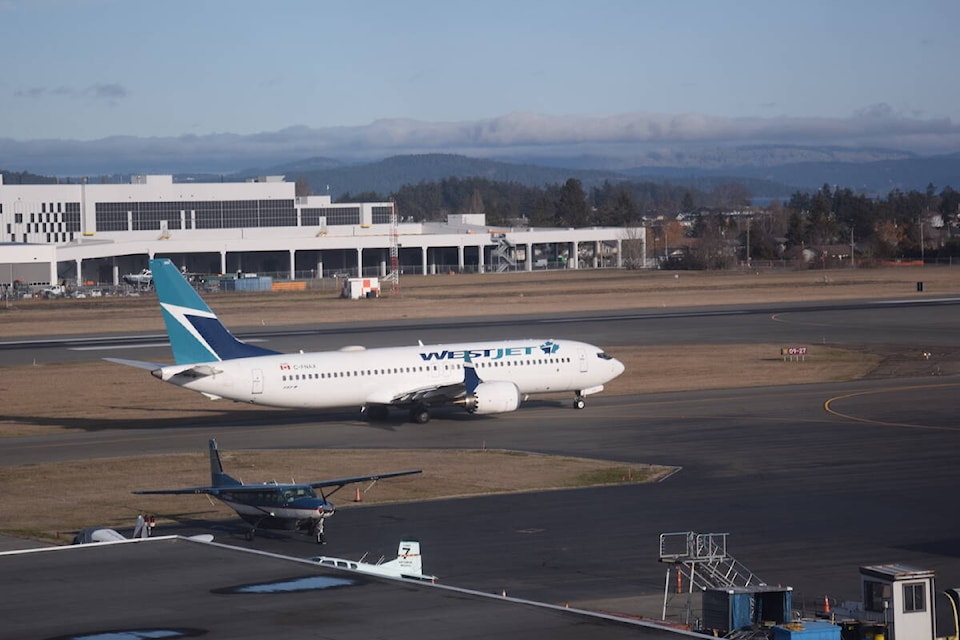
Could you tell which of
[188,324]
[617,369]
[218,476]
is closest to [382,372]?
[188,324]

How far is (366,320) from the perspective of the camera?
128m

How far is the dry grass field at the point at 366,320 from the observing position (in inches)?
1953

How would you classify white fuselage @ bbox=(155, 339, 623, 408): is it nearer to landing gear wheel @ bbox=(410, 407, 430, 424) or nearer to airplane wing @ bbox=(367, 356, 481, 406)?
airplane wing @ bbox=(367, 356, 481, 406)

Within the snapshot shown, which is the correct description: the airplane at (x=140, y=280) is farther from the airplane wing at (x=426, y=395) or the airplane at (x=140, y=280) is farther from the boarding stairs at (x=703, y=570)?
the boarding stairs at (x=703, y=570)

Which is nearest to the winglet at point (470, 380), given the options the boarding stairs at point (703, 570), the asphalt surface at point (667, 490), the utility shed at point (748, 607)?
the asphalt surface at point (667, 490)

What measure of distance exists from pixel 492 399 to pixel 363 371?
6.53m

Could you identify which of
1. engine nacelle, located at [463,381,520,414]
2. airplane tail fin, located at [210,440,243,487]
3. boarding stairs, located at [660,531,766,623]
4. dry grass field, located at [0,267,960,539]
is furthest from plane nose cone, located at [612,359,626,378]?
boarding stairs, located at [660,531,766,623]

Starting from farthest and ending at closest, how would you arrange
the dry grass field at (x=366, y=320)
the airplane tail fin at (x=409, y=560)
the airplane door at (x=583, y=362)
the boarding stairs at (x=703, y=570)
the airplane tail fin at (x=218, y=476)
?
the airplane door at (x=583, y=362)
the dry grass field at (x=366, y=320)
the airplane tail fin at (x=218, y=476)
the boarding stairs at (x=703, y=570)
the airplane tail fin at (x=409, y=560)

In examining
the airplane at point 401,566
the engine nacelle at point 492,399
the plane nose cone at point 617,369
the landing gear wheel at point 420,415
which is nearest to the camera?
the airplane at point 401,566

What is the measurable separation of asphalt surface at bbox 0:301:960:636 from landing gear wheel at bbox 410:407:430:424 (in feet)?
1.64

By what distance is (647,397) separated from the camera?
2879 inches

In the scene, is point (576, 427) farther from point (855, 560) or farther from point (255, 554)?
point (255, 554)

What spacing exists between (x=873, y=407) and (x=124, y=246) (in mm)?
142413

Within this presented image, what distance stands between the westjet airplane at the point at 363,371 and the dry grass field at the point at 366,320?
532cm
